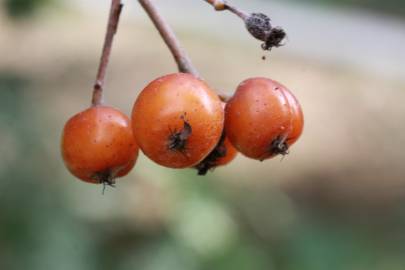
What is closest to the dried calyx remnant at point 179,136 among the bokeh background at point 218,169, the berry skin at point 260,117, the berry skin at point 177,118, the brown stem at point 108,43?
the berry skin at point 177,118

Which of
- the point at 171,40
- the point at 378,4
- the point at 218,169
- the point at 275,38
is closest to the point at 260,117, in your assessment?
the point at 275,38

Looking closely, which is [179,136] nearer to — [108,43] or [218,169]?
[108,43]

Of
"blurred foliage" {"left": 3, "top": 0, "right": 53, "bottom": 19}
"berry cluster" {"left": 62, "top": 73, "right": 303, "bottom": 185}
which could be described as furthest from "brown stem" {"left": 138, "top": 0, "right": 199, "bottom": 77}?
"blurred foliage" {"left": 3, "top": 0, "right": 53, "bottom": 19}

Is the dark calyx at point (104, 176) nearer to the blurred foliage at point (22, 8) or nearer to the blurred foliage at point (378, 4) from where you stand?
the blurred foliage at point (22, 8)

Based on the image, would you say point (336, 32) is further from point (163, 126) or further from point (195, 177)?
point (163, 126)

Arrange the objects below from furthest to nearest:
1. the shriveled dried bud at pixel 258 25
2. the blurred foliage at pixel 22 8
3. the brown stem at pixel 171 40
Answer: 1. the blurred foliage at pixel 22 8
2. the brown stem at pixel 171 40
3. the shriveled dried bud at pixel 258 25
